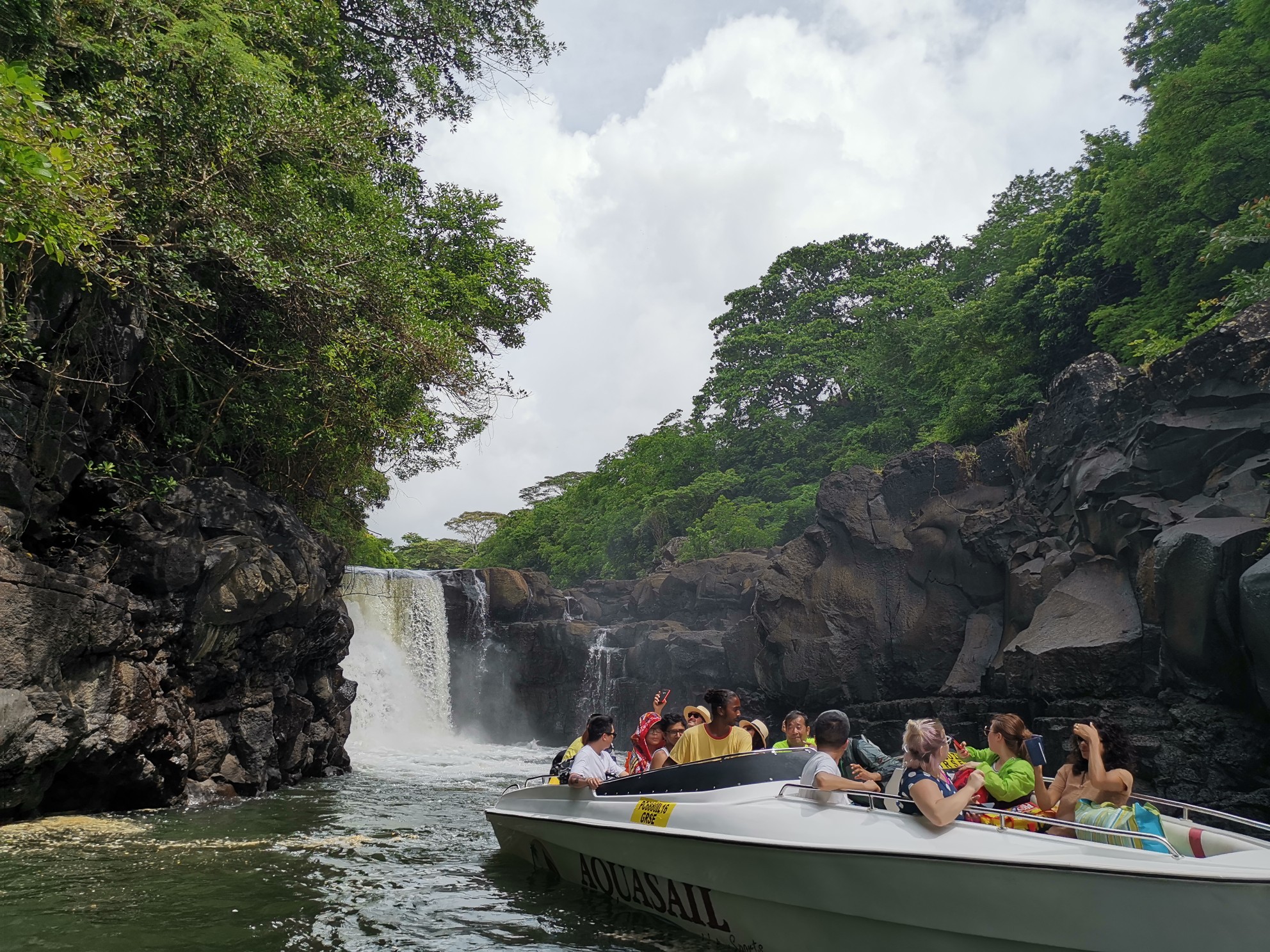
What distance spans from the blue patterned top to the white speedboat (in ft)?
0.21

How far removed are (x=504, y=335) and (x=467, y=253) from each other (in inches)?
89.1

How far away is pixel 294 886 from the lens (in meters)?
→ 6.07

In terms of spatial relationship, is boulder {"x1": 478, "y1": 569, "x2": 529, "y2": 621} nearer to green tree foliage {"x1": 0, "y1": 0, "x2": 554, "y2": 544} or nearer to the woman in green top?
green tree foliage {"x1": 0, "y1": 0, "x2": 554, "y2": 544}

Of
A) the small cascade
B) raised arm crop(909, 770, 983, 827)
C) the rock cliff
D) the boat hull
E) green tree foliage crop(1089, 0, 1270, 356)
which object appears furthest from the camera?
the small cascade

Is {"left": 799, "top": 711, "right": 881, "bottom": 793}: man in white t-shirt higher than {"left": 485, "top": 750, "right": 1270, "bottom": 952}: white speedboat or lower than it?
higher

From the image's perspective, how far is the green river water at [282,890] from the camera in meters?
4.87

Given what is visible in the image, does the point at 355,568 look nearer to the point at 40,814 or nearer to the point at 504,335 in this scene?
the point at 504,335

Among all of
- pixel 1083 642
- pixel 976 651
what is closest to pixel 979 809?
pixel 1083 642

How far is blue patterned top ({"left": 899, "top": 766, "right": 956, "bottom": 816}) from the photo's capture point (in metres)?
4.19

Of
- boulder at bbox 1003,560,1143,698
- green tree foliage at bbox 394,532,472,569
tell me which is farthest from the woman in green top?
green tree foliage at bbox 394,532,472,569

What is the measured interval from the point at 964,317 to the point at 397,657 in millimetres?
18873

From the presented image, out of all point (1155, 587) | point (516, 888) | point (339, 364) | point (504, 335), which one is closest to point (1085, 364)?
point (1155, 587)

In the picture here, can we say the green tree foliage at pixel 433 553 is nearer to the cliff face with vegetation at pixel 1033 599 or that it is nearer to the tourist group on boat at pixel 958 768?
the cliff face with vegetation at pixel 1033 599

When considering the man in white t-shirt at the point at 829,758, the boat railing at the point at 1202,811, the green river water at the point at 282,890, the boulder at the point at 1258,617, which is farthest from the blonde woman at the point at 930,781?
the boulder at the point at 1258,617
